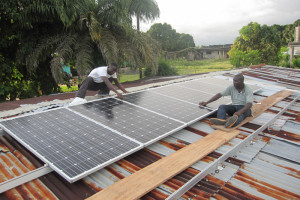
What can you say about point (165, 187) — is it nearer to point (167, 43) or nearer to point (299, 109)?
point (299, 109)

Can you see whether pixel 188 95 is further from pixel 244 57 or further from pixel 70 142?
pixel 244 57

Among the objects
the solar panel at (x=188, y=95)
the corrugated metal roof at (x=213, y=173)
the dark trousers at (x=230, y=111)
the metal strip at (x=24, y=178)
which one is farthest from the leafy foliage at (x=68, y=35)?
the metal strip at (x=24, y=178)

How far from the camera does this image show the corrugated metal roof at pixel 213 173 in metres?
3.21

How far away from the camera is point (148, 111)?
5.66 meters

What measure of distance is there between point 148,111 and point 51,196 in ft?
9.97

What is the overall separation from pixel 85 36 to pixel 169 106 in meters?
12.0

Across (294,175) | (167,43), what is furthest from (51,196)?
(167,43)

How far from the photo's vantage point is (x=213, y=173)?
3709mm

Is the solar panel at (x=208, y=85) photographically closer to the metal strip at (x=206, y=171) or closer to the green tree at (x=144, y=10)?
the metal strip at (x=206, y=171)

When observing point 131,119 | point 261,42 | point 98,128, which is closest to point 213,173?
point 131,119

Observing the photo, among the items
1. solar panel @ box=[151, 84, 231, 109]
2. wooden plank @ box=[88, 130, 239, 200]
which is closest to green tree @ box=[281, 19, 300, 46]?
solar panel @ box=[151, 84, 231, 109]

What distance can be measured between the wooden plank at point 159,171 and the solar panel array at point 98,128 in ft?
1.47

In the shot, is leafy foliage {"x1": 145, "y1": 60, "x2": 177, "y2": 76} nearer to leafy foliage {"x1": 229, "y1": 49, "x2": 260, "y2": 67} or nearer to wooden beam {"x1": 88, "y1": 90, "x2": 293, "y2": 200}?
leafy foliage {"x1": 229, "y1": 49, "x2": 260, "y2": 67}

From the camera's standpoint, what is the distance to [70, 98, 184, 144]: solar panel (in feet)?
14.9
